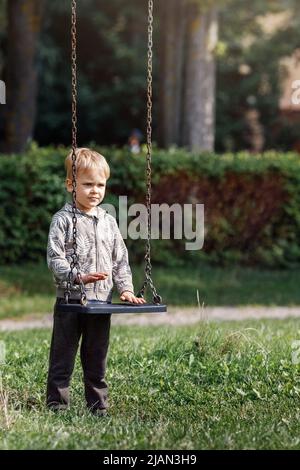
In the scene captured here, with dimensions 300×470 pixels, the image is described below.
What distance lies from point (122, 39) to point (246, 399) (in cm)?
2517

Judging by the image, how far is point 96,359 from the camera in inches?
233

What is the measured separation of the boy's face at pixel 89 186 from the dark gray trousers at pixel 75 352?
0.65m

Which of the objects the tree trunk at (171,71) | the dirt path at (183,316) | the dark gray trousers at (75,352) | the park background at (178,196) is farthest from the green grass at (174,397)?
the tree trunk at (171,71)

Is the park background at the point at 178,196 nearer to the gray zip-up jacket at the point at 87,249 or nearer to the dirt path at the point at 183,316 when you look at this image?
the dirt path at the point at 183,316

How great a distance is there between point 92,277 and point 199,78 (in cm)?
1288

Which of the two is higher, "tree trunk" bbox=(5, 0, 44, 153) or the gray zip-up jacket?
"tree trunk" bbox=(5, 0, 44, 153)

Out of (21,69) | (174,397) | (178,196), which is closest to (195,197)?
(178,196)

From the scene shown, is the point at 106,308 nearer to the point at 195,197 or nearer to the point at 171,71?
the point at 195,197

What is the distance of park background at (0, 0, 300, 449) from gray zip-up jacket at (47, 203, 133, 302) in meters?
0.74

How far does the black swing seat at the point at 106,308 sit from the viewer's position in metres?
5.29

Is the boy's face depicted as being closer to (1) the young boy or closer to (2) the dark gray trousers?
(1) the young boy

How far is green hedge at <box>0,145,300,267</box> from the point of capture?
13.8m

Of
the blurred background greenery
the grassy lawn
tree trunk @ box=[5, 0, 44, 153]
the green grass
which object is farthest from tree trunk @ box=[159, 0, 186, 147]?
the green grass

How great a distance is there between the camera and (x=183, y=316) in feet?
38.7
